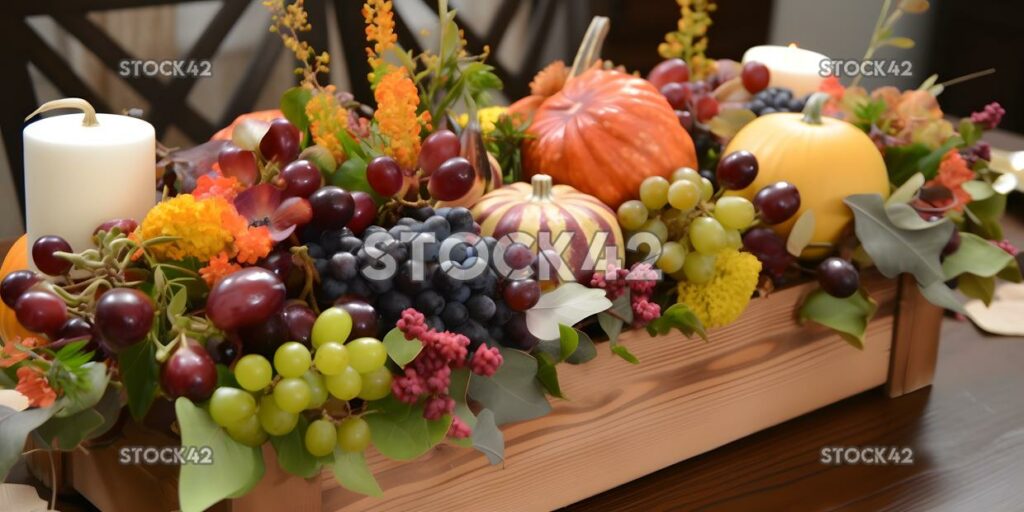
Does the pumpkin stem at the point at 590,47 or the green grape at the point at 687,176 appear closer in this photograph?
the green grape at the point at 687,176

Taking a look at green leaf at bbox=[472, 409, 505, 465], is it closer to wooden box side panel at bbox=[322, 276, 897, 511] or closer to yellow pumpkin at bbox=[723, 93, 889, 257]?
wooden box side panel at bbox=[322, 276, 897, 511]

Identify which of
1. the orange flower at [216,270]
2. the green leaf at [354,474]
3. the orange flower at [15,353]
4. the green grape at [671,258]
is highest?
the orange flower at [216,270]

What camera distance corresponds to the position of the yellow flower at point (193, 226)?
0.69m

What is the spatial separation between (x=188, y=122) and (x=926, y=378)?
1.22 m

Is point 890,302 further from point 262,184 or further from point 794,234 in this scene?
point 262,184

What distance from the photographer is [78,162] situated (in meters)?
0.76

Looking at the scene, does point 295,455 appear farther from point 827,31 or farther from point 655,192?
point 827,31

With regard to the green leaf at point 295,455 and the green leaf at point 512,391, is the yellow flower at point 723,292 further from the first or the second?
the green leaf at point 295,455

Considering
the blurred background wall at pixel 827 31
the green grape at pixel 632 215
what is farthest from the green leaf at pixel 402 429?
the blurred background wall at pixel 827 31

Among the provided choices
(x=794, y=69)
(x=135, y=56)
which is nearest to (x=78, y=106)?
(x=794, y=69)

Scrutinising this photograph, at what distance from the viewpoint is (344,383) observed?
26.0 inches

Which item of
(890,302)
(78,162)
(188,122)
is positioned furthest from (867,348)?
(188,122)

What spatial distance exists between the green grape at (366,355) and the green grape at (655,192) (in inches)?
14.5

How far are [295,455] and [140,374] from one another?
11cm
